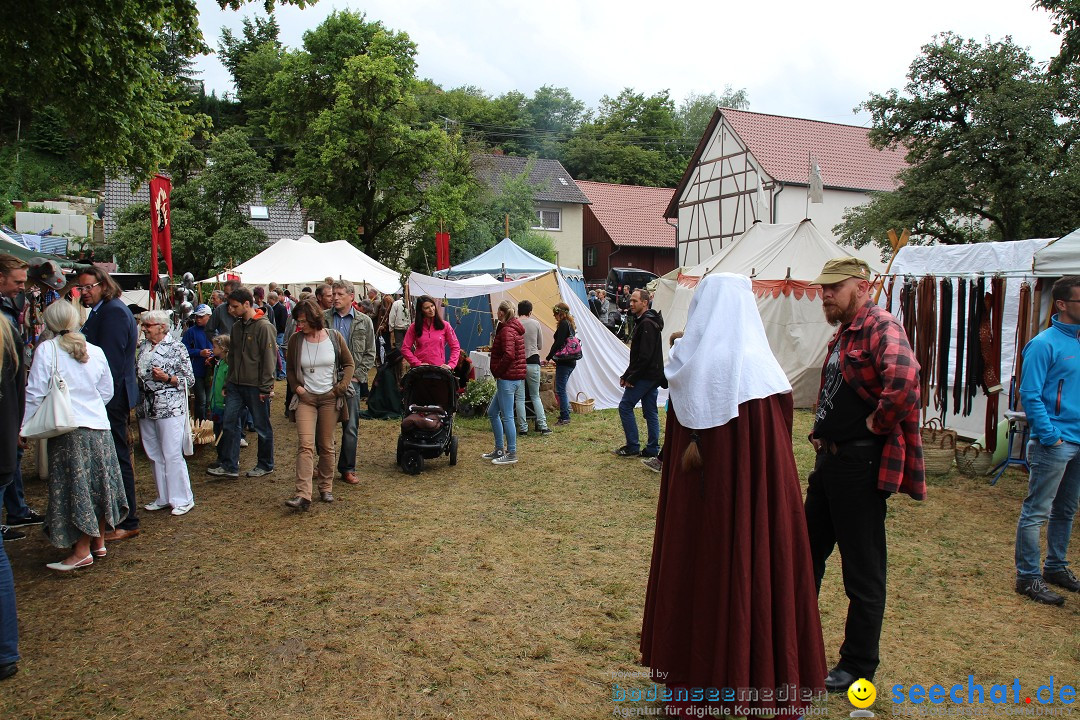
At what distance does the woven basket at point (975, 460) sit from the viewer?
7.37 metres

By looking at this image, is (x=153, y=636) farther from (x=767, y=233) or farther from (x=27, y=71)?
(x=767, y=233)

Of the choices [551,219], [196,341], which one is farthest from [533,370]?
[551,219]

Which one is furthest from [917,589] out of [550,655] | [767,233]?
[767,233]

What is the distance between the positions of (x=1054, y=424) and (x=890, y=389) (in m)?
2.06

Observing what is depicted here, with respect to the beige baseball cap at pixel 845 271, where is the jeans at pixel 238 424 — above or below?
below

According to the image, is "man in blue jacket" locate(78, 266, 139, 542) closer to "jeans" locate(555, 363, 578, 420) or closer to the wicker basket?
"jeans" locate(555, 363, 578, 420)

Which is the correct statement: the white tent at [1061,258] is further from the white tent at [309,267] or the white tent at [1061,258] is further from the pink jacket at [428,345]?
the white tent at [309,267]

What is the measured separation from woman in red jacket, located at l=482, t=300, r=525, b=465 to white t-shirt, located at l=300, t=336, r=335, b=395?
218 cm

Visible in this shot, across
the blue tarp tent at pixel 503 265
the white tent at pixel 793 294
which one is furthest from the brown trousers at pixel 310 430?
the blue tarp tent at pixel 503 265

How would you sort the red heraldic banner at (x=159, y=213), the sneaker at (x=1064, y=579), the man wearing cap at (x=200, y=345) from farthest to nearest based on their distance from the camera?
the red heraldic banner at (x=159, y=213) → the man wearing cap at (x=200, y=345) → the sneaker at (x=1064, y=579)

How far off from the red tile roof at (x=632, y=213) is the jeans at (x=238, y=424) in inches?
1337

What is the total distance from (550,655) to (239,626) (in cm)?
179

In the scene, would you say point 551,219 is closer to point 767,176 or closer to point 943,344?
point 767,176

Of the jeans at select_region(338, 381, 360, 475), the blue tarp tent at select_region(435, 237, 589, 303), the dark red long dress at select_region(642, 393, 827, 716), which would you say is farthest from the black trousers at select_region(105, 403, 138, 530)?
the blue tarp tent at select_region(435, 237, 589, 303)
